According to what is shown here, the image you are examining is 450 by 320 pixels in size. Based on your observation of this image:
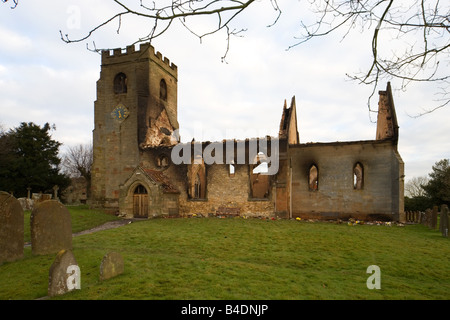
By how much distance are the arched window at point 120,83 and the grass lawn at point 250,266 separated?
43.5 ft

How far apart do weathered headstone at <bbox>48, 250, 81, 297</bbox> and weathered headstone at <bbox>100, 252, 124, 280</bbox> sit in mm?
476

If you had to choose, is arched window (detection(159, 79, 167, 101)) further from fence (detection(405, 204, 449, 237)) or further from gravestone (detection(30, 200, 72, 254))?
fence (detection(405, 204, 449, 237))

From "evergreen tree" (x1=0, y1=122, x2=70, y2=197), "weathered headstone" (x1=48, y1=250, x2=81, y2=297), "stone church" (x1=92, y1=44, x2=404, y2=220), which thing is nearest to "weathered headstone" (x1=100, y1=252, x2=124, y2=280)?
"weathered headstone" (x1=48, y1=250, x2=81, y2=297)

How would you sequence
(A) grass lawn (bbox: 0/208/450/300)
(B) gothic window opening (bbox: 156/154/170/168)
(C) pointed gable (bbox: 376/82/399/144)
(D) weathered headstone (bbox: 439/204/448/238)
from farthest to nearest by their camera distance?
(B) gothic window opening (bbox: 156/154/170/168) < (C) pointed gable (bbox: 376/82/399/144) < (D) weathered headstone (bbox: 439/204/448/238) < (A) grass lawn (bbox: 0/208/450/300)

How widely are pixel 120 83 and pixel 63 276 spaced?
61.9 feet

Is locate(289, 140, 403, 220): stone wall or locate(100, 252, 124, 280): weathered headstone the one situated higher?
locate(289, 140, 403, 220): stone wall

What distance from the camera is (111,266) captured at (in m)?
6.21

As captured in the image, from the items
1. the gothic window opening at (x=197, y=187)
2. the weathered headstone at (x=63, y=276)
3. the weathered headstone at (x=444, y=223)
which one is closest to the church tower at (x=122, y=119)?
the gothic window opening at (x=197, y=187)

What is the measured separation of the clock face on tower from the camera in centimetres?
2103

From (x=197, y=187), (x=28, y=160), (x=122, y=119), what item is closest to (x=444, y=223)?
(x=197, y=187)
